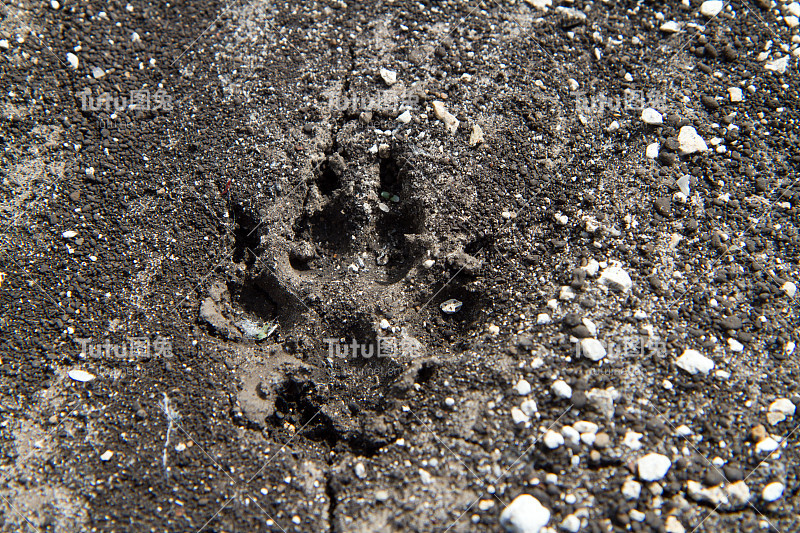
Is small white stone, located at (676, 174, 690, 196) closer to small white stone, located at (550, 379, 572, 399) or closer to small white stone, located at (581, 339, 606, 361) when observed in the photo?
small white stone, located at (581, 339, 606, 361)

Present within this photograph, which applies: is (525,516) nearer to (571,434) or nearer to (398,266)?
(571,434)

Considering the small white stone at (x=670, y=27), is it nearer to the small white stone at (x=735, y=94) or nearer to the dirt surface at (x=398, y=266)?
the dirt surface at (x=398, y=266)

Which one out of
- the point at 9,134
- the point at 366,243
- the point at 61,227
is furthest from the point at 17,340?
the point at 366,243

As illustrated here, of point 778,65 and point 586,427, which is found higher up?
point 778,65

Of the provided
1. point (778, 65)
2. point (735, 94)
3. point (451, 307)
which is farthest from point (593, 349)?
point (778, 65)
